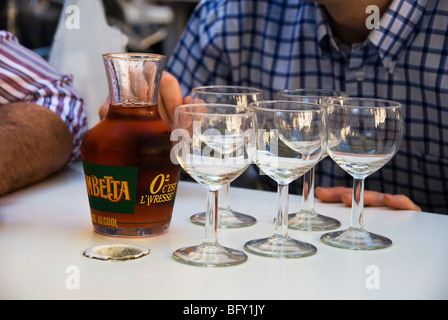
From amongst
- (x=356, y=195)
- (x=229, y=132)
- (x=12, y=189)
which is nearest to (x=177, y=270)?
(x=229, y=132)

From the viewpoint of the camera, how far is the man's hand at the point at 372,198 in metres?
1.07

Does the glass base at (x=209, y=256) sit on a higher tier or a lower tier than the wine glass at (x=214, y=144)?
lower

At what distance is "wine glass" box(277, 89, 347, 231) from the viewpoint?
959 mm

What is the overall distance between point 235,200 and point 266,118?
36 centimetres

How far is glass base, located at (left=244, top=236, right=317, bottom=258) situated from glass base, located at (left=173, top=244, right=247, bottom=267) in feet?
0.09

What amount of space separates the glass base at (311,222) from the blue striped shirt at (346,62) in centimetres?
62

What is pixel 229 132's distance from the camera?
2.39 ft

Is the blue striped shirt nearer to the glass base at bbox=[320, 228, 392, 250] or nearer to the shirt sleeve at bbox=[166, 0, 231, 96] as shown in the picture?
the shirt sleeve at bbox=[166, 0, 231, 96]

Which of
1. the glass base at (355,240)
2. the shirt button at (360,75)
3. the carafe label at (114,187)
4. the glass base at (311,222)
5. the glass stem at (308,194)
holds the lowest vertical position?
the glass base at (311,222)

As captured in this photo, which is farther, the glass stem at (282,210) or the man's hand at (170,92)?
the man's hand at (170,92)

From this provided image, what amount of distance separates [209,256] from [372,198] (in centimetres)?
42

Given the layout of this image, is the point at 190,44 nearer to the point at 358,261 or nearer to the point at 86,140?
the point at 86,140

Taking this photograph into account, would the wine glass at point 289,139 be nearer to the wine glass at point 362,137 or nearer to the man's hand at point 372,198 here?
the wine glass at point 362,137

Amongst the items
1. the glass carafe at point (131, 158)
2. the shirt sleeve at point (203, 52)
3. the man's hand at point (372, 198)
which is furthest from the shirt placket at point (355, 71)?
the glass carafe at point (131, 158)
